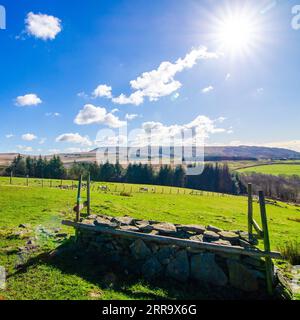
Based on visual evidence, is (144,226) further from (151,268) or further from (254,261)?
(254,261)

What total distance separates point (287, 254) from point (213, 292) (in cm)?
620

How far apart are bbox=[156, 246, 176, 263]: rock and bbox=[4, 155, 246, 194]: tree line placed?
257 feet

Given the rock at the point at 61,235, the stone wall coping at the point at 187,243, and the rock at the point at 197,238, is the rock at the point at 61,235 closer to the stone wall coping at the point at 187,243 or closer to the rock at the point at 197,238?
the stone wall coping at the point at 187,243

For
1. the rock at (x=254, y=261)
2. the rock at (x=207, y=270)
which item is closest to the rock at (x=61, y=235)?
the rock at (x=207, y=270)

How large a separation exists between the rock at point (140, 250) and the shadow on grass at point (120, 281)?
76 cm

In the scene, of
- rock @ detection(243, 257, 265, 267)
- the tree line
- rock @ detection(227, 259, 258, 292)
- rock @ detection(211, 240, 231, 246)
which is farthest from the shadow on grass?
the tree line

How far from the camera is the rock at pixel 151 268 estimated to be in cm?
898

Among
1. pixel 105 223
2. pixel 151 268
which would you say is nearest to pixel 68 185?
pixel 105 223

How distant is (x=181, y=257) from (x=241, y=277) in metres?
2.12

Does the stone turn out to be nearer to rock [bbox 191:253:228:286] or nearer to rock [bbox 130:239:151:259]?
rock [bbox 191:253:228:286]

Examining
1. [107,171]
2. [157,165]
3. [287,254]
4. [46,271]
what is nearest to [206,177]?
[157,165]

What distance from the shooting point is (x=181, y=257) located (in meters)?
9.15

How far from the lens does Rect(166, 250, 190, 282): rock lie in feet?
29.3
